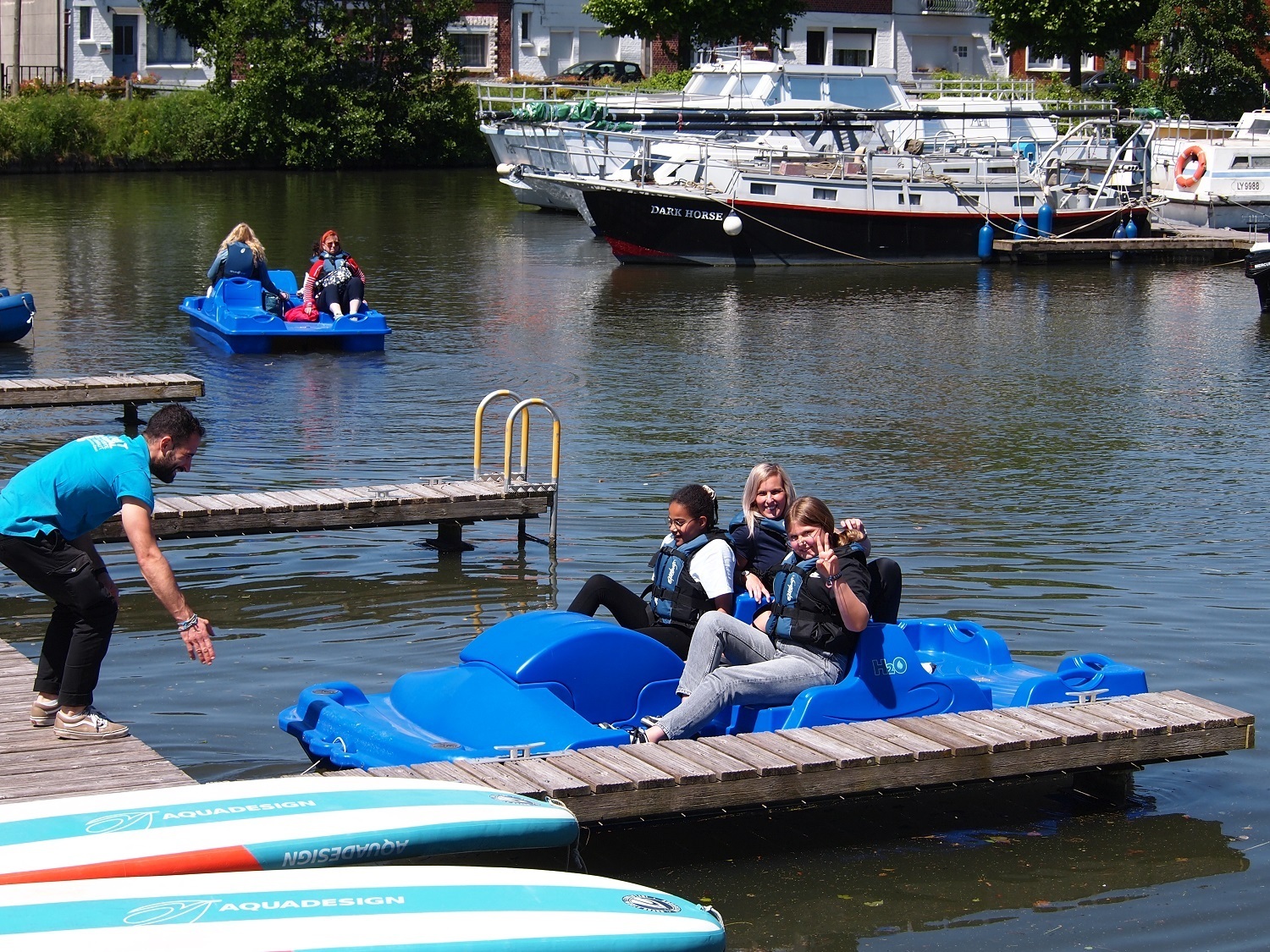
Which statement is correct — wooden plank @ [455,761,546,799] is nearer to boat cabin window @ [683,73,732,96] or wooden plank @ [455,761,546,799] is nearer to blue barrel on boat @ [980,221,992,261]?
blue barrel on boat @ [980,221,992,261]

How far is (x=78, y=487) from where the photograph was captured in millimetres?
6727

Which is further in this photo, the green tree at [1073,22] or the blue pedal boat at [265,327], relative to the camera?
the green tree at [1073,22]

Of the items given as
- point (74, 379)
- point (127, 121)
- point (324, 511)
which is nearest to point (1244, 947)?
point (324, 511)

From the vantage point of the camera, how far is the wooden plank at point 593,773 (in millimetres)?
6414

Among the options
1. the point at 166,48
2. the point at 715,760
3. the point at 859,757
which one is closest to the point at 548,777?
the point at 715,760

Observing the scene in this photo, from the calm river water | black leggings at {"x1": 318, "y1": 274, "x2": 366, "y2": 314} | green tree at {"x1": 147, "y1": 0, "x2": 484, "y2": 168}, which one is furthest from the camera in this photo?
green tree at {"x1": 147, "y1": 0, "x2": 484, "y2": 168}

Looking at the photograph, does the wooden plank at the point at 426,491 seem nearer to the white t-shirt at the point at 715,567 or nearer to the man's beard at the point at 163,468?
the white t-shirt at the point at 715,567

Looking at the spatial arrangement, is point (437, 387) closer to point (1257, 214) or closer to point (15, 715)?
point (15, 715)

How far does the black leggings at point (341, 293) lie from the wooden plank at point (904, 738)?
14.4 m

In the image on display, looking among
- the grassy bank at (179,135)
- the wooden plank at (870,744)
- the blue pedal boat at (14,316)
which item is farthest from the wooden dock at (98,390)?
the grassy bank at (179,135)

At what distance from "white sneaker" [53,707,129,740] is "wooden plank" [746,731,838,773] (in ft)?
8.69

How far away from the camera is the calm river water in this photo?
22.9 feet

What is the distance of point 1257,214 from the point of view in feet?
118

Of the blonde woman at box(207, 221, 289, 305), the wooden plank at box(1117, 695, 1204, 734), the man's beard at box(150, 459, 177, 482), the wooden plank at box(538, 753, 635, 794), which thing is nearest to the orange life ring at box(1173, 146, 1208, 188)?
the blonde woman at box(207, 221, 289, 305)
